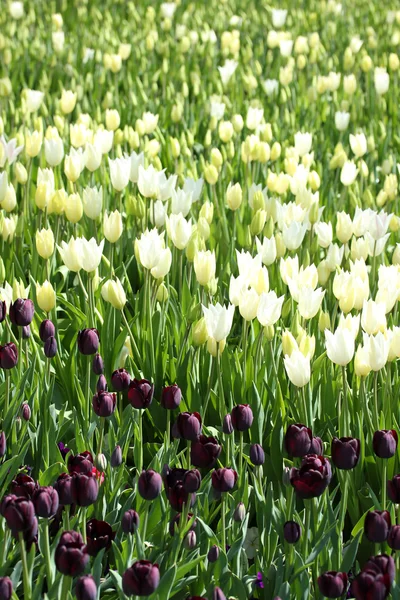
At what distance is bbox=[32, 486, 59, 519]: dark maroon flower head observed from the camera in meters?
1.55

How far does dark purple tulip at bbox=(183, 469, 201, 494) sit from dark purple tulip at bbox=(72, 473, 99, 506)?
0.17 m

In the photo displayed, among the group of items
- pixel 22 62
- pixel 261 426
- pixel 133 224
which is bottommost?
pixel 261 426

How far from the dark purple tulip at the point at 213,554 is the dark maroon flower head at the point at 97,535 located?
0.20 meters

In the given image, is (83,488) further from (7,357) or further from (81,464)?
(7,357)

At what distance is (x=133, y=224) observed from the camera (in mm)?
3566

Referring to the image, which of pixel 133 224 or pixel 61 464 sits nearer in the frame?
pixel 61 464

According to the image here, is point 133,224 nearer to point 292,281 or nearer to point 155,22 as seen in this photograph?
point 292,281

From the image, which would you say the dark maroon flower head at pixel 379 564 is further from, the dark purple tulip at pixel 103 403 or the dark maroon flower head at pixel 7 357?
the dark maroon flower head at pixel 7 357

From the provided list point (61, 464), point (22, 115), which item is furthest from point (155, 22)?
point (61, 464)

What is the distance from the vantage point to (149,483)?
5.45ft

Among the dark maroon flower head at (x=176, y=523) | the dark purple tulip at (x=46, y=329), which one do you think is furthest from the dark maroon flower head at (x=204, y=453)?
the dark purple tulip at (x=46, y=329)

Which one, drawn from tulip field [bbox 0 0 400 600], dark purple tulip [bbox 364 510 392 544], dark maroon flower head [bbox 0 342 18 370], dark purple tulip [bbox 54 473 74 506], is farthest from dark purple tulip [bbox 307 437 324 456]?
dark maroon flower head [bbox 0 342 18 370]

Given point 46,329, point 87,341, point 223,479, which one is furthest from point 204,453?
point 46,329

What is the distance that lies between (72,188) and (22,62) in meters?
Answer: 2.73
